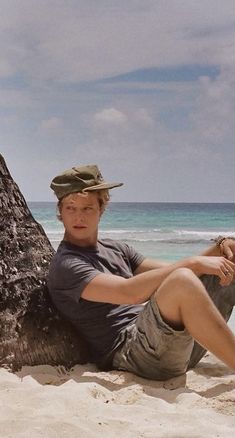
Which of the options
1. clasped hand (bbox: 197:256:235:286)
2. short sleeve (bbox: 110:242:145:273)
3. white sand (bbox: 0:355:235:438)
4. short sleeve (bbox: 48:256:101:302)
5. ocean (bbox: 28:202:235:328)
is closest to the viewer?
white sand (bbox: 0:355:235:438)

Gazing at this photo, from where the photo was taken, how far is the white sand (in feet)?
9.79

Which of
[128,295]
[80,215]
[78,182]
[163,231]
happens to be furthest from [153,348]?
[163,231]

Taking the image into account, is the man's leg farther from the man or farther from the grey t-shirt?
the grey t-shirt

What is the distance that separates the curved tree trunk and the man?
11 cm

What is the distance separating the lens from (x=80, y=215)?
4.14 metres

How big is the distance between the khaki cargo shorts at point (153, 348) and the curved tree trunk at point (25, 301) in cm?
40

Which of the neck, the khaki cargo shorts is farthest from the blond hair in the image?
the khaki cargo shorts

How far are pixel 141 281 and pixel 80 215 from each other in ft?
2.13

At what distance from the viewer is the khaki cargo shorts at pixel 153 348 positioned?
3.81m

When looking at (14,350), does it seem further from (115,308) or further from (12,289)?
(115,308)

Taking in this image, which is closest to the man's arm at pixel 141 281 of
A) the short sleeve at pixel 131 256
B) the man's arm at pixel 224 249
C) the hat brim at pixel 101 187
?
the man's arm at pixel 224 249

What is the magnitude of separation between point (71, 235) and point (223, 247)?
3.19ft

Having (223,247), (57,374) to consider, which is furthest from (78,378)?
(223,247)

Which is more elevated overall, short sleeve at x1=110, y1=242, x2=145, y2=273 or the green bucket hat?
the green bucket hat
